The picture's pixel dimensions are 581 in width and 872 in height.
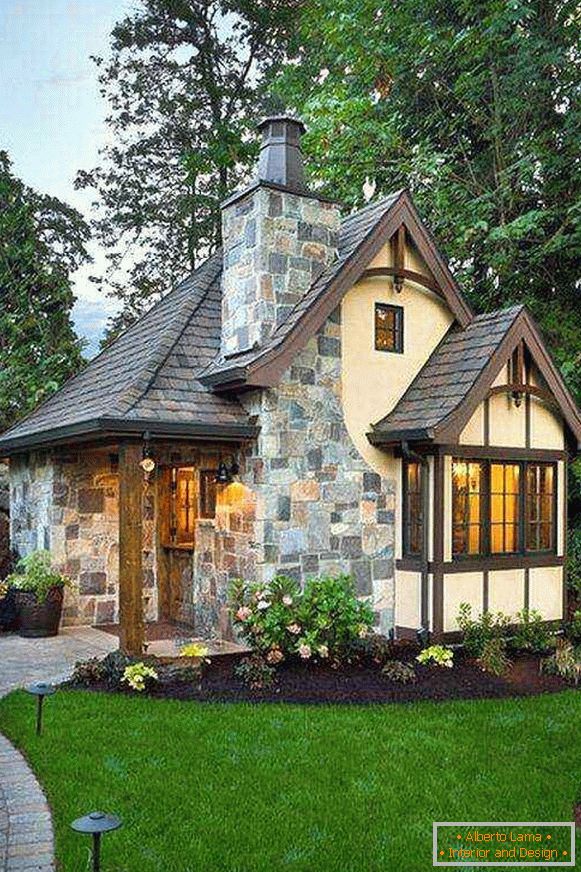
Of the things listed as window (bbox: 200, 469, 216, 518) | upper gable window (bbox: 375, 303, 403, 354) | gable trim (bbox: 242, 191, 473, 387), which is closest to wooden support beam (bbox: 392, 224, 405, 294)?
gable trim (bbox: 242, 191, 473, 387)

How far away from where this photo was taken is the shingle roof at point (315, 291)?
9.05m

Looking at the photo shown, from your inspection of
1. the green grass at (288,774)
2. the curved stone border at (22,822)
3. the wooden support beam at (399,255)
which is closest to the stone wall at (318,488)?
the wooden support beam at (399,255)

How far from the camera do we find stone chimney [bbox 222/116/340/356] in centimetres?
942

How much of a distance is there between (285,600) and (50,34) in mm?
14449

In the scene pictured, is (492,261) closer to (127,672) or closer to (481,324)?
(481,324)

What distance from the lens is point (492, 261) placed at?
13609 mm

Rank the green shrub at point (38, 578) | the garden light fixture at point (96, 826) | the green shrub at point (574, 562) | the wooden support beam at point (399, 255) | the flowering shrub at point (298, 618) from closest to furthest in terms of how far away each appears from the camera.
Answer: the garden light fixture at point (96, 826) < the flowering shrub at point (298, 618) < the wooden support beam at point (399, 255) < the green shrub at point (38, 578) < the green shrub at point (574, 562)

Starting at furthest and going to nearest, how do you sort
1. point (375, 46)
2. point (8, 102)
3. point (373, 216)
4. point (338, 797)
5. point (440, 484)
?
point (8, 102), point (375, 46), point (373, 216), point (440, 484), point (338, 797)

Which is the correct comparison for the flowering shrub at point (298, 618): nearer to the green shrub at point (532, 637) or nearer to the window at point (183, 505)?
the green shrub at point (532, 637)

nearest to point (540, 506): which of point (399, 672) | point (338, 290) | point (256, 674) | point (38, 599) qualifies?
point (399, 672)

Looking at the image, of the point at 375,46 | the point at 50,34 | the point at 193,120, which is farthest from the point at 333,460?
the point at 193,120

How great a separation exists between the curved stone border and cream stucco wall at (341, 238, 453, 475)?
5567 millimetres

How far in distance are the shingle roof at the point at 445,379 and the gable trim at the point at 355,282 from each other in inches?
20.1

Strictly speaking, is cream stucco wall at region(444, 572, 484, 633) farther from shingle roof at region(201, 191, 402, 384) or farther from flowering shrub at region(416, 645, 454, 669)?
shingle roof at region(201, 191, 402, 384)
